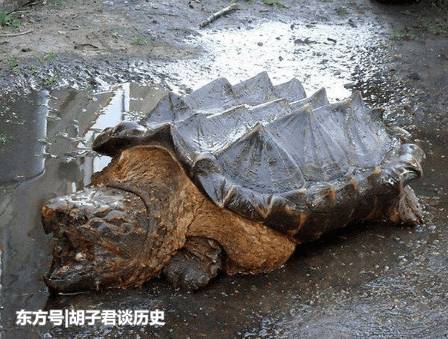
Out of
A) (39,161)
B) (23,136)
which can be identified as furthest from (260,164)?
(23,136)

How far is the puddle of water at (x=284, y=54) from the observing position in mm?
5656

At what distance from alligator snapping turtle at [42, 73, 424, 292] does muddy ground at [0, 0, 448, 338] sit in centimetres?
17

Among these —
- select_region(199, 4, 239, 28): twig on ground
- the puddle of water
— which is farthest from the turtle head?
select_region(199, 4, 239, 28): twig on ground

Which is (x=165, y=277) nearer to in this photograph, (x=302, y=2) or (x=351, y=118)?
(x=351, y=118)

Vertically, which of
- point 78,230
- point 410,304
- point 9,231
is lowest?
point 410,304

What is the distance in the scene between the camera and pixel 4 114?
473 centimetres

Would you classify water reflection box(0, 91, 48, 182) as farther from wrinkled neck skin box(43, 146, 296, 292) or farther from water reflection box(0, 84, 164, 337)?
wrinkled neck skin box(43, 146, 296, 292)

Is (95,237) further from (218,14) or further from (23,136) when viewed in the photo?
(218,14)

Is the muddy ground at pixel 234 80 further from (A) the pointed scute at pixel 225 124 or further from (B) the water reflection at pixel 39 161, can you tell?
(A) the pointed scute at pixel 225 124

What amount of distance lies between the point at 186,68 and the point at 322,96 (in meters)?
2.30

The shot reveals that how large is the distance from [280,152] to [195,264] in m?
0.72

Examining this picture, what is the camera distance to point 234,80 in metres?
5.63

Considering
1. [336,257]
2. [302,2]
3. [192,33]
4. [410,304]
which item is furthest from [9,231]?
[302,2]

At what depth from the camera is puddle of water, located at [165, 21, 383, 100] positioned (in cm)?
566
